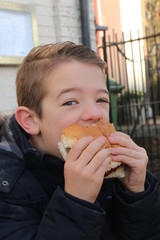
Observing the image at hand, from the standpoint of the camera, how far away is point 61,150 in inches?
51.6

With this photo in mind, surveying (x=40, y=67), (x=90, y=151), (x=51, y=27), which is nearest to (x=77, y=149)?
(x=90, y=151)

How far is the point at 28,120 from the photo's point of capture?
4.72 ft

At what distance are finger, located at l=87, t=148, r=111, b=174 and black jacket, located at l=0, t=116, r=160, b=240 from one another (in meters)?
0.12

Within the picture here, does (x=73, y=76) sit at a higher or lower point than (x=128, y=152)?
higher

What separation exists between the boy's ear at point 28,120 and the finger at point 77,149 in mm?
245

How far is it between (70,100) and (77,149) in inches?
8.0

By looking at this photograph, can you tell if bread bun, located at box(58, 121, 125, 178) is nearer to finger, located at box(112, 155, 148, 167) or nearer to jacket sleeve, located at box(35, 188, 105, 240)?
finger, located at box(112, 155, 148, 167)

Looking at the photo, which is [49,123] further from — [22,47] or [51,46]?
[22,47]

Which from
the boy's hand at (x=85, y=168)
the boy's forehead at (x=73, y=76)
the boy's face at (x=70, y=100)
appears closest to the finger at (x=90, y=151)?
the boy's hand at (x=85, y=168)

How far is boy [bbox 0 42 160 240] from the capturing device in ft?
3.87

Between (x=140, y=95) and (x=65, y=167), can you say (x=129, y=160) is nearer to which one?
(x=65, y=167)

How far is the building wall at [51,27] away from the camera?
3402 mm

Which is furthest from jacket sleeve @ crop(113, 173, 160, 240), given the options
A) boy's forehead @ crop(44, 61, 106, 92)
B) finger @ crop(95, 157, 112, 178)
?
boy's forehead @ crop(44, 61, 106, 92)

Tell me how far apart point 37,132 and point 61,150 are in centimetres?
17
